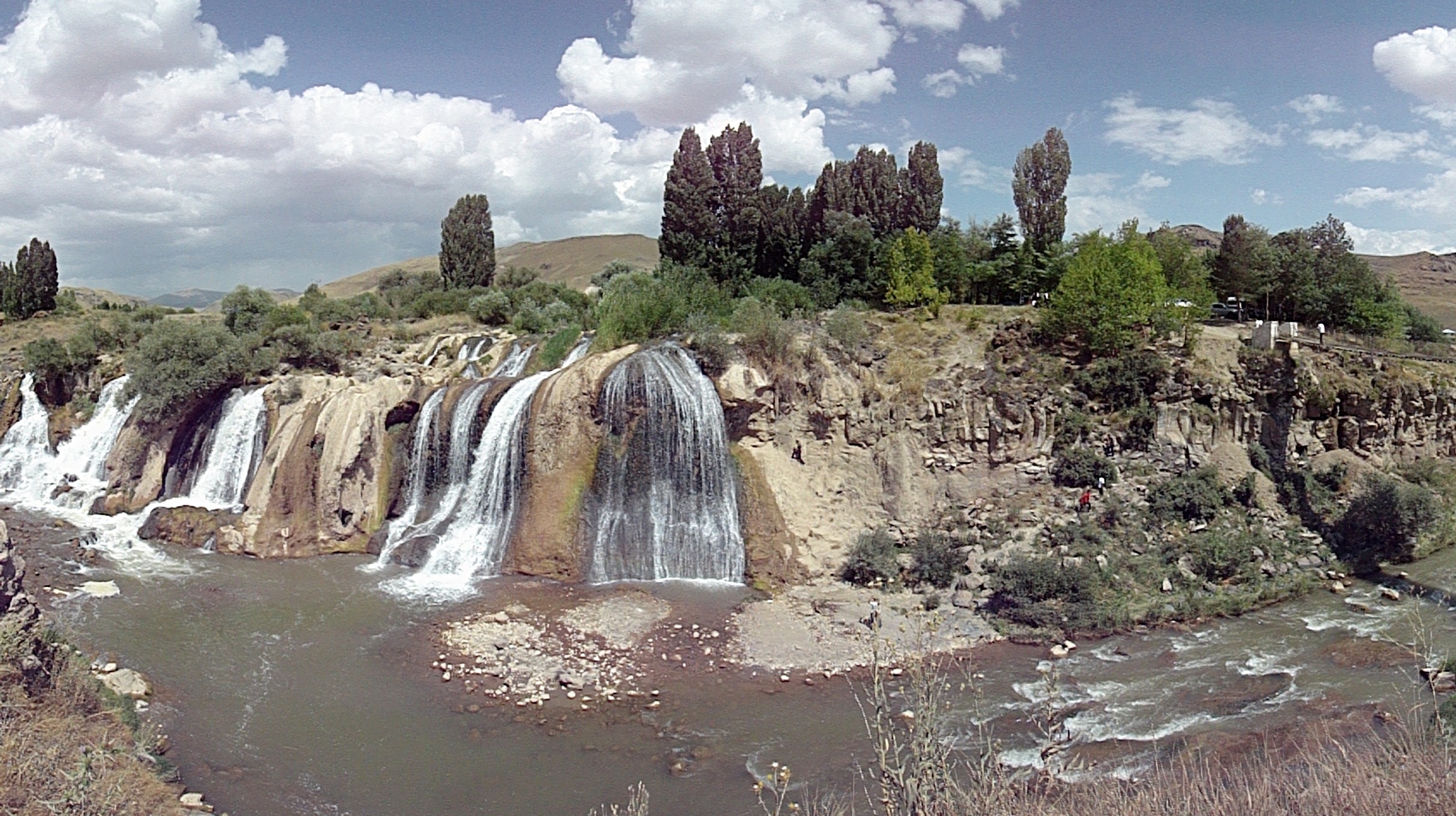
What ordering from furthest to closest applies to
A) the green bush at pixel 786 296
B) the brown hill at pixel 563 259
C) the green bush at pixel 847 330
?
the brown hill at pixel 563 259 < the green bush at pixel 786 296 < the green bush at pixel 847 330

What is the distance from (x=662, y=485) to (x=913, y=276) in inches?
499

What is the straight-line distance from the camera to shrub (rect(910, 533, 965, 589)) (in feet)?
62.4

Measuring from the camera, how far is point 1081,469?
69.4ft

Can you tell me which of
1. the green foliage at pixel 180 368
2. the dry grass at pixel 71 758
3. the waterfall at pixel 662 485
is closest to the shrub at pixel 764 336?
the waterfall at pixel 662 485

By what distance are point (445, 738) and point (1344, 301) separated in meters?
29.7

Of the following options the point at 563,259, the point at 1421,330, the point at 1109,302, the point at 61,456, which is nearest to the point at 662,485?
the point at 1109,302

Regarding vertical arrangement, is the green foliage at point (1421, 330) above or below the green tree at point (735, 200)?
below

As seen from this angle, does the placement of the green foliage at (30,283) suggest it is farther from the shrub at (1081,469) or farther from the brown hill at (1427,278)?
the brown hill at (1427,278)

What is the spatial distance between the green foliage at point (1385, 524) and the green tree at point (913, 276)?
1234 centimetres

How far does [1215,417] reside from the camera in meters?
22.2

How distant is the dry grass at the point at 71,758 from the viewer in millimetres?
8383

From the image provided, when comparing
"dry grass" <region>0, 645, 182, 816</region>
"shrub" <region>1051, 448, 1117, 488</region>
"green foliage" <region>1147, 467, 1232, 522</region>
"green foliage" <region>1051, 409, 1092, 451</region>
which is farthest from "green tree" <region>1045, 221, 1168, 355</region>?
"dry grass" <region>0, 645, 182, 816</region>

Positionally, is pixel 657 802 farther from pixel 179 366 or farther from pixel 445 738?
pixel 179 366

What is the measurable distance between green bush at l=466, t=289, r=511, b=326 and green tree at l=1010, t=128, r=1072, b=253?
21.4 metres
